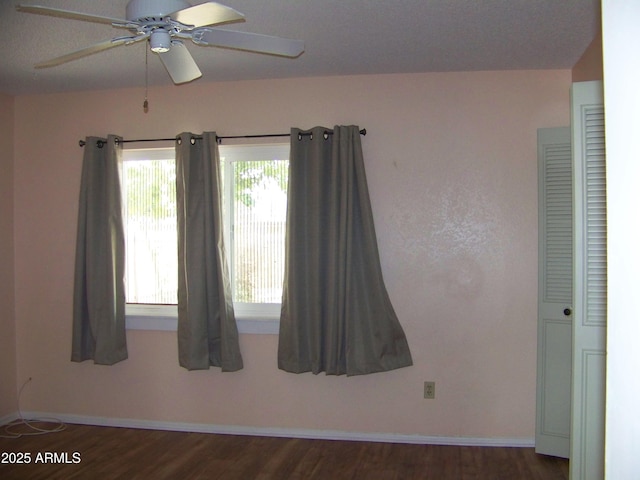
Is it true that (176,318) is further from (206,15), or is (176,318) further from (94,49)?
(206,15)

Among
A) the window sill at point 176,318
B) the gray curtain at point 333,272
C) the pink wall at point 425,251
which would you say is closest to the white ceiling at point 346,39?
the pink wall at point 425,251

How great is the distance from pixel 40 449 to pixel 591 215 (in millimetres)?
3529

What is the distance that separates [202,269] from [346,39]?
176cm

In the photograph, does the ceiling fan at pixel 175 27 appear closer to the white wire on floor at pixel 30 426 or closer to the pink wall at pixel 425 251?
the pink wall at pixel 425 251

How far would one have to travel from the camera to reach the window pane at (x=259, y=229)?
370cm

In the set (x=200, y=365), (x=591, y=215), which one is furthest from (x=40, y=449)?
(x=591, y=215)

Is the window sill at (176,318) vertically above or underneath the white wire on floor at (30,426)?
above

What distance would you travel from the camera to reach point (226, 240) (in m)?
3.74

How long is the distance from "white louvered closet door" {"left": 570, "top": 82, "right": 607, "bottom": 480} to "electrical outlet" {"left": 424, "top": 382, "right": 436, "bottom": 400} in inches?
46.3

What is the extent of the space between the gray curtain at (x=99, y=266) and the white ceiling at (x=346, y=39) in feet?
2.21

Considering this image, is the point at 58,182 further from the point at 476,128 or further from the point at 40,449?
the point at 476,128

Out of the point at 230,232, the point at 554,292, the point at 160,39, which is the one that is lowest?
the point at 554,292

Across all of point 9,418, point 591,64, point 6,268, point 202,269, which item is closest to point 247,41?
point 202,269

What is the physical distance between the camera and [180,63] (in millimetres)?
2281
